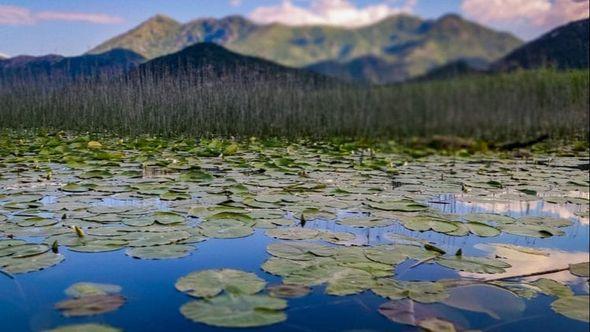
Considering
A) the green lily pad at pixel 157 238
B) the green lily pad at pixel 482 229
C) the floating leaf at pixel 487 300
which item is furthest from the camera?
the green lily pad at pixel 482 229

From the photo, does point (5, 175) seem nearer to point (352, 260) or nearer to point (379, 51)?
point (352, 260)

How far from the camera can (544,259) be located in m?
2.46

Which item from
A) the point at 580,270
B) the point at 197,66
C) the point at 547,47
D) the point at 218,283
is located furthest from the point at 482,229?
the point at 197,66

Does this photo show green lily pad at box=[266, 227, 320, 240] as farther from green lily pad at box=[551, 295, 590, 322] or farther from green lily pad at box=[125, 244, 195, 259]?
green lily pad at box=[551, 295, 590, 322]

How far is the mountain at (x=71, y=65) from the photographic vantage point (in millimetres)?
9039

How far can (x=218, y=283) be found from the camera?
191cm

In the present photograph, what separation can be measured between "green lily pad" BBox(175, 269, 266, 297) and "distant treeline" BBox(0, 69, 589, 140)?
573 centimetres

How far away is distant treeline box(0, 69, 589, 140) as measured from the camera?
336 inches

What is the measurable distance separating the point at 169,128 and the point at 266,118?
1.81 meters

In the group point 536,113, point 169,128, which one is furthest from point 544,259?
point 536,113

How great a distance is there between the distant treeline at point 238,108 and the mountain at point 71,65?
0.26 m

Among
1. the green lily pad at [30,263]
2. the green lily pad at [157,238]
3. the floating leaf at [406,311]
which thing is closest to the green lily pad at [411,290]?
the floating leaf at [406,311]

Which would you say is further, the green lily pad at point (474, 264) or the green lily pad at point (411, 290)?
the green lily pad at point (474, 264)

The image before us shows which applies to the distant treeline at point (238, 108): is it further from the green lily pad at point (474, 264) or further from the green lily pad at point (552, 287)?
the green lily pad at point (552, 287)
